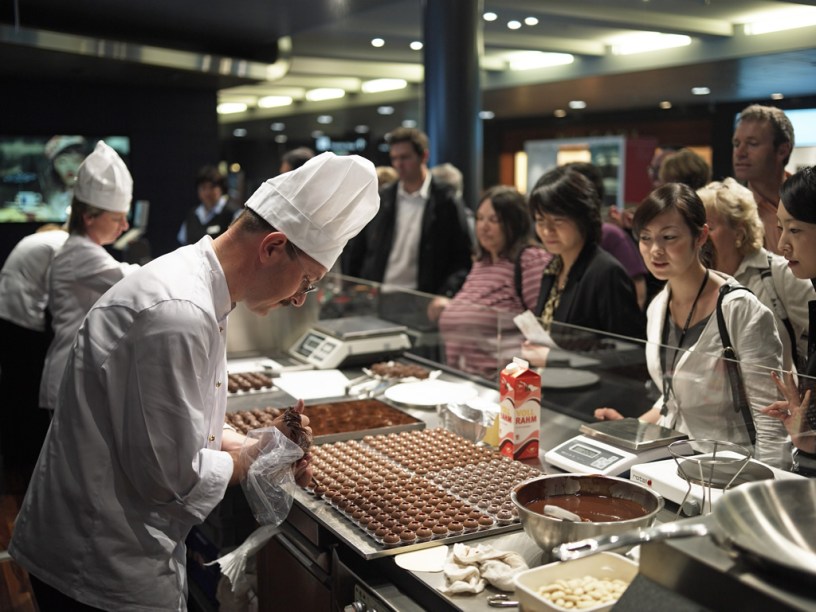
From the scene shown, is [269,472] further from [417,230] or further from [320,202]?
[417,230]

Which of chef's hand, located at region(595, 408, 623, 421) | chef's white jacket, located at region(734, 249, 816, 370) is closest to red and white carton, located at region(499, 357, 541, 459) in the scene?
chef's hand, located at region(595, 408, 623, 421)

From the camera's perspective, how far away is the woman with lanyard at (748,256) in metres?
2.49

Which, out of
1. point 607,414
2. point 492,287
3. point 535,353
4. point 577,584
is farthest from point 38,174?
point 577,584

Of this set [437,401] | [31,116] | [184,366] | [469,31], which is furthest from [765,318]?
[31,116]

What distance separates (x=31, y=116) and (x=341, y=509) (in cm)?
855

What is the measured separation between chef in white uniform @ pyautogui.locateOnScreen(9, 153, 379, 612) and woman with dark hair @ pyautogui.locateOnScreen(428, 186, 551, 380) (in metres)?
1.40

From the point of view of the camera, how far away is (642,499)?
163 cm

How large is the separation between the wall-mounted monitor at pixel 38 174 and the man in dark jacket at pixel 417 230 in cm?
579

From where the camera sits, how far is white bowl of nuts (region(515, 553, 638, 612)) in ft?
4.28

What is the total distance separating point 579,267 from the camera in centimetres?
296

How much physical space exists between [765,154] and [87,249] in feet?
8.52

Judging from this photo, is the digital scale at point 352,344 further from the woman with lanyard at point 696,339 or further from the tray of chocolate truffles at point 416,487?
the woman with lanyard at point 696,339

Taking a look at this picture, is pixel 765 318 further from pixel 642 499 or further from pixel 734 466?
pixel 642 499

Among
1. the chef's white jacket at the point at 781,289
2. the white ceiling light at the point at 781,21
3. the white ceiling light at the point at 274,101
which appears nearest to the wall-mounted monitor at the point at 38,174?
the white ceiling light at the point at 274,101
